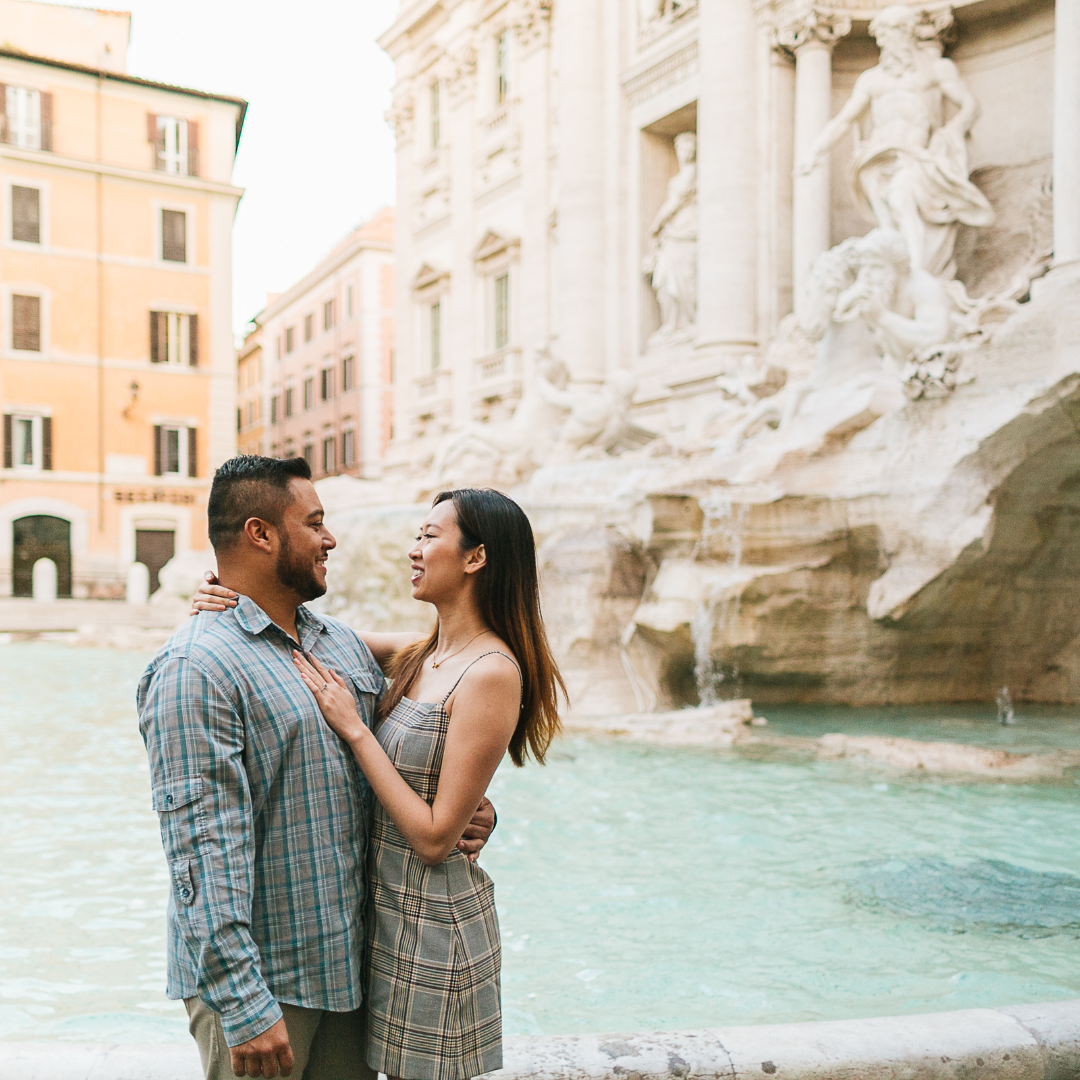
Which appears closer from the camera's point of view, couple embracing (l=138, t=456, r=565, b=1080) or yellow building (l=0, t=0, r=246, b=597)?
couple embracing (l=138, t=456, r=565, b=1080)

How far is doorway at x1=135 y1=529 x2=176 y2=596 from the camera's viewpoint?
92.3ft

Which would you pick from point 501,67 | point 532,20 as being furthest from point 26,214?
point 532,20

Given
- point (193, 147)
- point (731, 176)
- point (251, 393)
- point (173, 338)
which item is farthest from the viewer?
point (251, 393)

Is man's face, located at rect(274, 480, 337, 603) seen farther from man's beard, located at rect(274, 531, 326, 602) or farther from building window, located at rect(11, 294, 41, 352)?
building window, located at rect(11, 294, 41, 352)

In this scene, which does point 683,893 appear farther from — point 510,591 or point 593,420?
point 593,420

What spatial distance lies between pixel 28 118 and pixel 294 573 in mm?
30964

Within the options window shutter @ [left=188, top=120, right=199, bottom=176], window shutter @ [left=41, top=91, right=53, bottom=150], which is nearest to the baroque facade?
window shutter @ [left=188, top=120, right=199, bottom=176]

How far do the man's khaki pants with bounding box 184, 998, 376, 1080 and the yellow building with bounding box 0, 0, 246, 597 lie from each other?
27.5m

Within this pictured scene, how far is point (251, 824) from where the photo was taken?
4.82 ft

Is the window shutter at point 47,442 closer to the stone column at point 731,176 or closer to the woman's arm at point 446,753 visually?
the stone column at point 731,176

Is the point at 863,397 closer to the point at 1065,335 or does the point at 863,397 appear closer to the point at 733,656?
the point at 1065,335

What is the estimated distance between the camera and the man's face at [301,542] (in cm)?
162

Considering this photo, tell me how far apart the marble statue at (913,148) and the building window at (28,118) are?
2315cm

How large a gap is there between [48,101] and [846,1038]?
3154 centimetres
